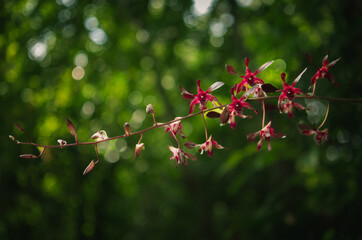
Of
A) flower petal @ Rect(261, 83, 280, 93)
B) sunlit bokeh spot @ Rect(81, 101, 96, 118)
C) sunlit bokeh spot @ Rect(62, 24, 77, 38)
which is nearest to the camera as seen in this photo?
flower petal @ Rect(261, 83, 280, 93)

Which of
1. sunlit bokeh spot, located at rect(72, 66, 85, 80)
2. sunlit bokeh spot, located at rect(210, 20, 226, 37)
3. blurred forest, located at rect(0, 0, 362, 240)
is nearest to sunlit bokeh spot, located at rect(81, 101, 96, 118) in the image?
blurred forest, located at rect(0, 0, 362, 240)

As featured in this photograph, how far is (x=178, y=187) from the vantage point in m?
5.72

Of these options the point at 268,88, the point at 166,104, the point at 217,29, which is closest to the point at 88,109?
the point at 166,104

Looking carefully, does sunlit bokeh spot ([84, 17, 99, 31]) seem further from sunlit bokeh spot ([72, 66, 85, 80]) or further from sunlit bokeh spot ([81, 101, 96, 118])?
sunlit bokeh spot ([81, 101, 96, 118])

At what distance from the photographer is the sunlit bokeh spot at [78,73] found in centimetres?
340

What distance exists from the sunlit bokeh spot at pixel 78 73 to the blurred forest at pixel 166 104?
0.6 inches

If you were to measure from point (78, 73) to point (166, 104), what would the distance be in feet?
3.67

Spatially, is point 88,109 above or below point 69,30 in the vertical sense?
below

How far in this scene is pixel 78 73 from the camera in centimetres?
348

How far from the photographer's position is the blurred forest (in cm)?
169

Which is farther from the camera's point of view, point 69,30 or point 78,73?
point 78,73

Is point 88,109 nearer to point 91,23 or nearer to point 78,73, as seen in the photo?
point 78,73

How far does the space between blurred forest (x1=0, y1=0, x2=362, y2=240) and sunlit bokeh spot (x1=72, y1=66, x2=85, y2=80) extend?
0.05 ft

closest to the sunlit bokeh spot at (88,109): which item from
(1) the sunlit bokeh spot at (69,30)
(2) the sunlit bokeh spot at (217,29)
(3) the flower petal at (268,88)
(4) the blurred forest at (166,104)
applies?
(4) the blurred forest at (166,104)
